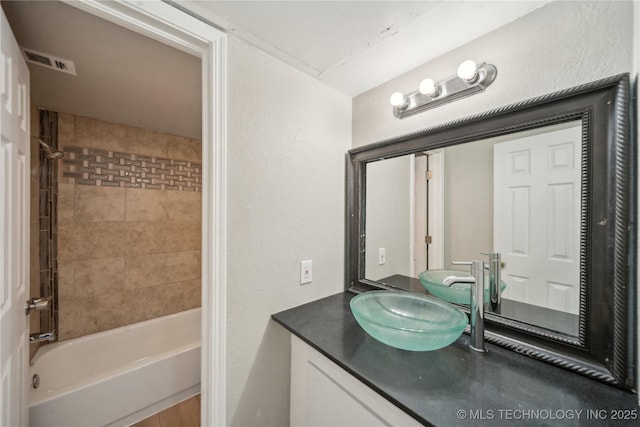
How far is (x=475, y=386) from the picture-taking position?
2.33 feet

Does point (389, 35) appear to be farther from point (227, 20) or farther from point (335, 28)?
point (227, 20)

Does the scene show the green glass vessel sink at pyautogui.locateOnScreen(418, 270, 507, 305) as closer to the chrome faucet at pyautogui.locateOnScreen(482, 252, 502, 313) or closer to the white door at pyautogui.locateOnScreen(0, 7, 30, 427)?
the chrome faucet at pyautogui.locateOnScreen(482, 252, 502, 313)

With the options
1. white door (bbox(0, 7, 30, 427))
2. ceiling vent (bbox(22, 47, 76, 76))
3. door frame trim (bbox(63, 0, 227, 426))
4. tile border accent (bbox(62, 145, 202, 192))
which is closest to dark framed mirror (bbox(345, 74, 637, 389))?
door frame trim (bbox(63, 0, 227, 426))

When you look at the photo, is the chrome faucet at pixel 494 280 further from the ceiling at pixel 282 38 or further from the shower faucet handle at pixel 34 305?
the shower faucet handle at pixel 34 305

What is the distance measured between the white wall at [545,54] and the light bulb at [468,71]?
8 cm

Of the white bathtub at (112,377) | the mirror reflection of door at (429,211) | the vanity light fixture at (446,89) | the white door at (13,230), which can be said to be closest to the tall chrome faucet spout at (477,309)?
the mirror reflection of door at (429,211)

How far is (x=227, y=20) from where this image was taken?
0.94 meters

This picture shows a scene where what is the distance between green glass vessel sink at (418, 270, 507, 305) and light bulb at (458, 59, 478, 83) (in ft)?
2.58

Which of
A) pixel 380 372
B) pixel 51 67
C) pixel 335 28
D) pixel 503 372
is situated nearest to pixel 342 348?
pixel 380 372

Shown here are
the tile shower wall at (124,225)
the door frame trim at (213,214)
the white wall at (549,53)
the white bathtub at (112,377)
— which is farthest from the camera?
the tile shower wall at (124,225)

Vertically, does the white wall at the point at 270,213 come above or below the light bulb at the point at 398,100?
below

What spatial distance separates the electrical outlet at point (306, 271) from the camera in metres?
1.28

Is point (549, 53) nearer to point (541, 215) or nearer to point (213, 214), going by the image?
point (541, 215)

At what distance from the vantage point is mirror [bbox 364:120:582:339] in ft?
2.64
